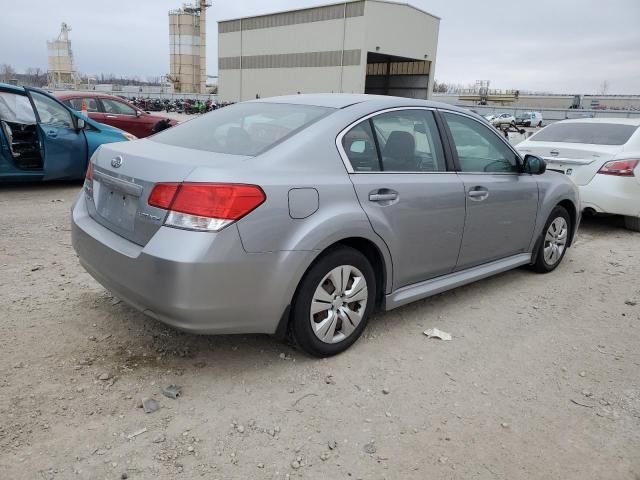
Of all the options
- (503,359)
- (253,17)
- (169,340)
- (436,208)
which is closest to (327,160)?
(436,208)

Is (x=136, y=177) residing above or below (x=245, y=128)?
below

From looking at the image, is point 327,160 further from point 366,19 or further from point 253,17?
point 253,17

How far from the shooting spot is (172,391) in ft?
9.36

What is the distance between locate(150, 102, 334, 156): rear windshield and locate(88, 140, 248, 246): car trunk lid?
150 millimetres

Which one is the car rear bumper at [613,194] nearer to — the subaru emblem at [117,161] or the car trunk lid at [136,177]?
the car trunk lid at [136,177]

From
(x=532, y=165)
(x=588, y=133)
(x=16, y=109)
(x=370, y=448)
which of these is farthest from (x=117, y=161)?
(x=588, y=133)

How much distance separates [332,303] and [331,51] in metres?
47.1

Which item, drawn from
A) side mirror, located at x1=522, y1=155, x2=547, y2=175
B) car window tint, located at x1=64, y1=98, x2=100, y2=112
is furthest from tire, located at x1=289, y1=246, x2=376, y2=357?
car window tint, located at x1=64, y1=98, x2=100, y2=112

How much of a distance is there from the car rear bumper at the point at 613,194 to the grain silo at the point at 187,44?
82043mm

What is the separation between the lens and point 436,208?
12.0ft

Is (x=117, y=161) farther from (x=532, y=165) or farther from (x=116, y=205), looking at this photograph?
(x=532, y=165)

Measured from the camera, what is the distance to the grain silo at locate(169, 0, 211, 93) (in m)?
81.4

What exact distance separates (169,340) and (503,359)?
2209 millimetres

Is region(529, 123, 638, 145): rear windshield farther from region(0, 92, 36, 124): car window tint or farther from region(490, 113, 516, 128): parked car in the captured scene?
region(490, 113, 516, 128): parked car
